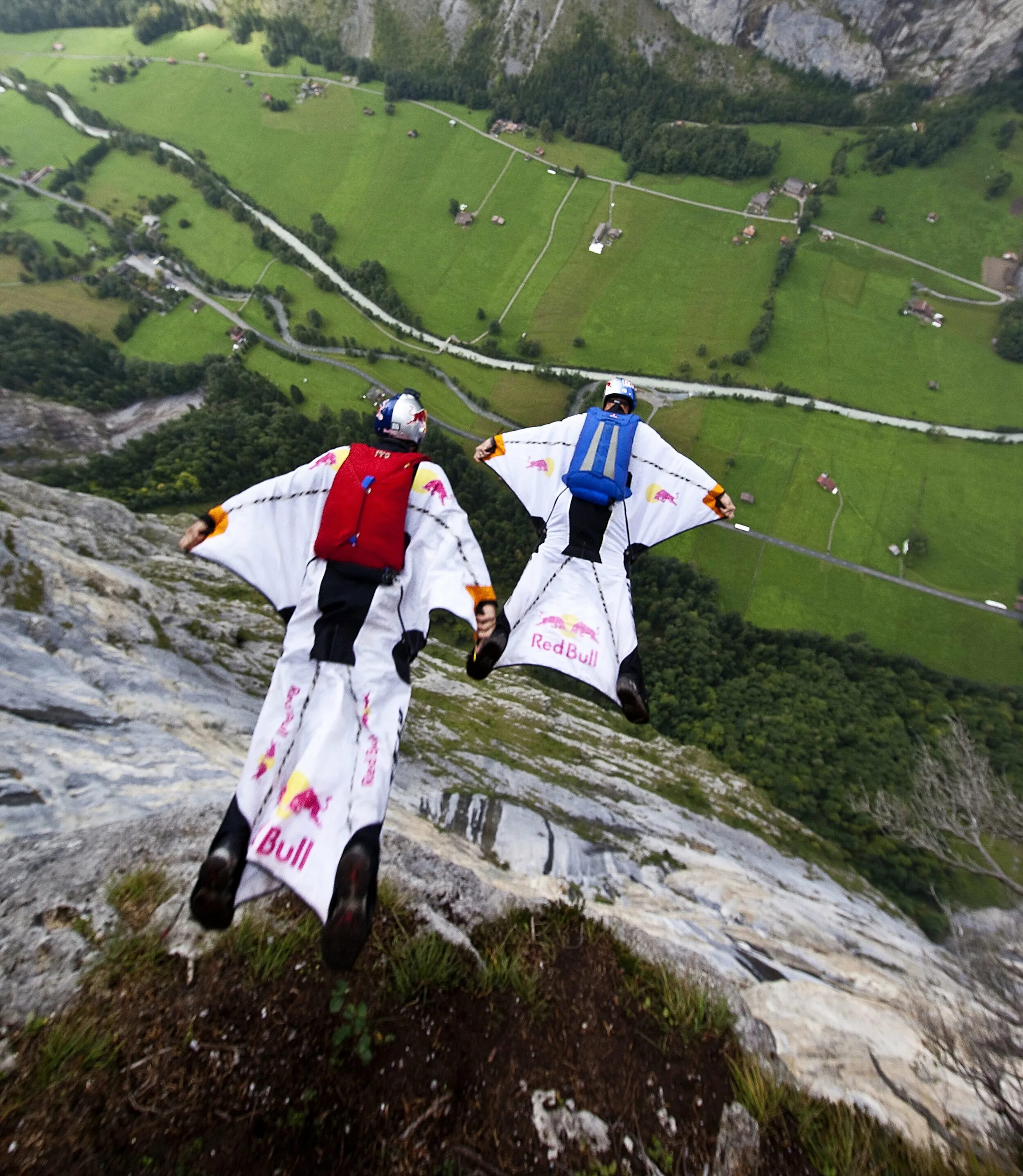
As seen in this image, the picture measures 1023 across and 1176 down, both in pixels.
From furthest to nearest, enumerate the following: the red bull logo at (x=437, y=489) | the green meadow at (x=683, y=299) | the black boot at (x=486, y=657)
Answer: the green meadow at (x=683, y=299)
the red bull logo at (x=437, y=489)
the black boot at (x=486, y=657)

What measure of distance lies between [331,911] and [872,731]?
4772 centimetres

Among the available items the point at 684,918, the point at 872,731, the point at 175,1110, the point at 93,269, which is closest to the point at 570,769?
the point at 684,918

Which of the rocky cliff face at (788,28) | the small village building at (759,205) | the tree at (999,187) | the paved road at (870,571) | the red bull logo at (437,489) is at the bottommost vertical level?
the red bull logo at (437,489)

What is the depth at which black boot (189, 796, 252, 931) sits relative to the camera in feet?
18.7

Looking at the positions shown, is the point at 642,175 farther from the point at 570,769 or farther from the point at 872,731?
the point at 570,769

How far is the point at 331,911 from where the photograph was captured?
224 inches

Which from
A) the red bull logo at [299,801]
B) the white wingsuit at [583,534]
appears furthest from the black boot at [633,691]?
the red bull logo at [299,801]

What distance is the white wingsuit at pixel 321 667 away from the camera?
644 centimetres

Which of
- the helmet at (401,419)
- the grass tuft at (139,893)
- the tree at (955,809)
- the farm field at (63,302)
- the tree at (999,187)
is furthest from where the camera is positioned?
the tree at (999,187)

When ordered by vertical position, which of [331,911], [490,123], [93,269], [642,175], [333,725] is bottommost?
[331,911]

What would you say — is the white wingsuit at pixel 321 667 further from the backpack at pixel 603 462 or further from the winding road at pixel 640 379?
the winding road at pixel 640 379

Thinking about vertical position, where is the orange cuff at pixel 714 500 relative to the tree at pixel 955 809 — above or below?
above

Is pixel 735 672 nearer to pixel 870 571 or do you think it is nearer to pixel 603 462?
pixel 870 571

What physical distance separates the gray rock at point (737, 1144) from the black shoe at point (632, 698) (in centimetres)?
484
